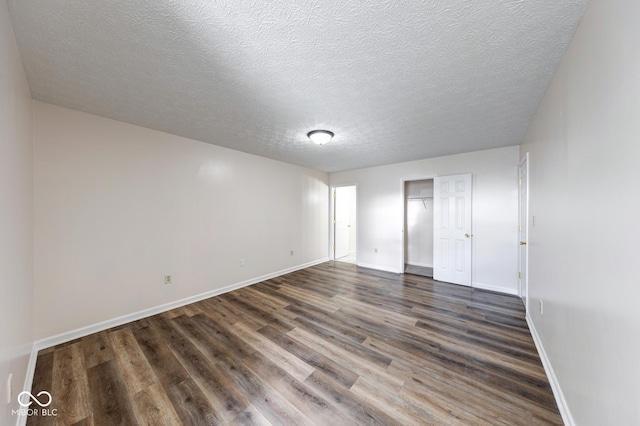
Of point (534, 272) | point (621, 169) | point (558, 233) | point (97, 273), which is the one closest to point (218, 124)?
point (97, 273)

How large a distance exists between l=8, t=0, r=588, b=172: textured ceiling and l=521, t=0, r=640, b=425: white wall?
0.35 metres

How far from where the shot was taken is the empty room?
45.3 inches

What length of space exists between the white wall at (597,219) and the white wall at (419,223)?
11.1ft

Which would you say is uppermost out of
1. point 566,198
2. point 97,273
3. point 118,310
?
point 566,198

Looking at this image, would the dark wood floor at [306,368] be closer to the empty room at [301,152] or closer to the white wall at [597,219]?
the empty room at [301,152]

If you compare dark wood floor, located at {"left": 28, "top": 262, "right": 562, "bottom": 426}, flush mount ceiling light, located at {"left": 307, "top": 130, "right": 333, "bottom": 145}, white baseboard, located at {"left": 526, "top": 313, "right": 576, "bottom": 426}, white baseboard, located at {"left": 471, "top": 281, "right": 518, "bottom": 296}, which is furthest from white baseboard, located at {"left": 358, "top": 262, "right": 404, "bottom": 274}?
flush mount ceiling light, located at {"left": 307, "top": 130, "right": 333, "bottom": 145}

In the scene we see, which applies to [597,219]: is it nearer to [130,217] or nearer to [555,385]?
[555,385]

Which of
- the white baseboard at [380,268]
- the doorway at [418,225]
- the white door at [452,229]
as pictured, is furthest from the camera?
the doorway at [418,225]

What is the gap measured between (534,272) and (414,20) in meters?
2.69

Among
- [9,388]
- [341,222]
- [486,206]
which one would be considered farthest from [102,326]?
[486,206]

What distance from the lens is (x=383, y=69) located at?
1.65 meters

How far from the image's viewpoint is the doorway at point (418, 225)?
5164 millimetres

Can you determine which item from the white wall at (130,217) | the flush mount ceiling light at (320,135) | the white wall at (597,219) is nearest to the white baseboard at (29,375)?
the white wall at (130,217)

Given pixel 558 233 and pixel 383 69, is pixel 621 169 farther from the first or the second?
pixel 383 69
